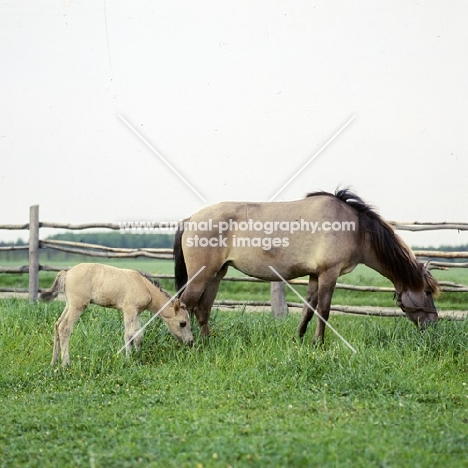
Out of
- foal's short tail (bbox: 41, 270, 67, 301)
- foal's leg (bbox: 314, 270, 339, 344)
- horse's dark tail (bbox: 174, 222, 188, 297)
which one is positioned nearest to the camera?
foal's short tail (bbox: 41, 270, 67, 301)

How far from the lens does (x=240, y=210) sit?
8.20 metres

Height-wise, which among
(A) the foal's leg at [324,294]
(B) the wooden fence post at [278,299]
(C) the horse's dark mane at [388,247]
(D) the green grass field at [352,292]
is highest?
(C) the horse's dark mane at [388,247]

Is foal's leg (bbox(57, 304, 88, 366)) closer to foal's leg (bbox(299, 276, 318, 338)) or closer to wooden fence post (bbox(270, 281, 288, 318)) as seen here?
foal's leg (bbox(299, 276, 318, 338))

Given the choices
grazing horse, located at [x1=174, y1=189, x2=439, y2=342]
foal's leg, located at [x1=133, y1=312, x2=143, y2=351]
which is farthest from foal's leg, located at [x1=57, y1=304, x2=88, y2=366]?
grazing horse, located at [x1=174, y1=189, x2=439, y2=342]

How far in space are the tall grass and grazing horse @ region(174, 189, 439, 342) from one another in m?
0.54

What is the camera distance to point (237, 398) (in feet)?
19.3

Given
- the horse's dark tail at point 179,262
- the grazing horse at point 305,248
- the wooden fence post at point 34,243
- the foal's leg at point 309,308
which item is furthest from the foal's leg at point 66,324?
the wooden fence post at point 34,243

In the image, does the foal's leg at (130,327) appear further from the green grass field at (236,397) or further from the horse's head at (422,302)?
the horse's head at (422,302)

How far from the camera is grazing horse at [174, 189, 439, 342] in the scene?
7.84 metres

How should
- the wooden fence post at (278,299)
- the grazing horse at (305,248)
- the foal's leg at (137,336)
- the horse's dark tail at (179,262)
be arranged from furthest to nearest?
the wooden fence post at (278,299)
the horse's dark tail at (179,262)
the grazing horse at (305,248)
the foal's leg at (137,336)

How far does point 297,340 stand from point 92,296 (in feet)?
8.21

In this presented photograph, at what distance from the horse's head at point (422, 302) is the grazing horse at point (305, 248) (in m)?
0.01

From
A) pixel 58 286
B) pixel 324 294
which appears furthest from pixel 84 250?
pixel 324 294

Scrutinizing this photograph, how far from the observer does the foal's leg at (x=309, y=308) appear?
8.02m
